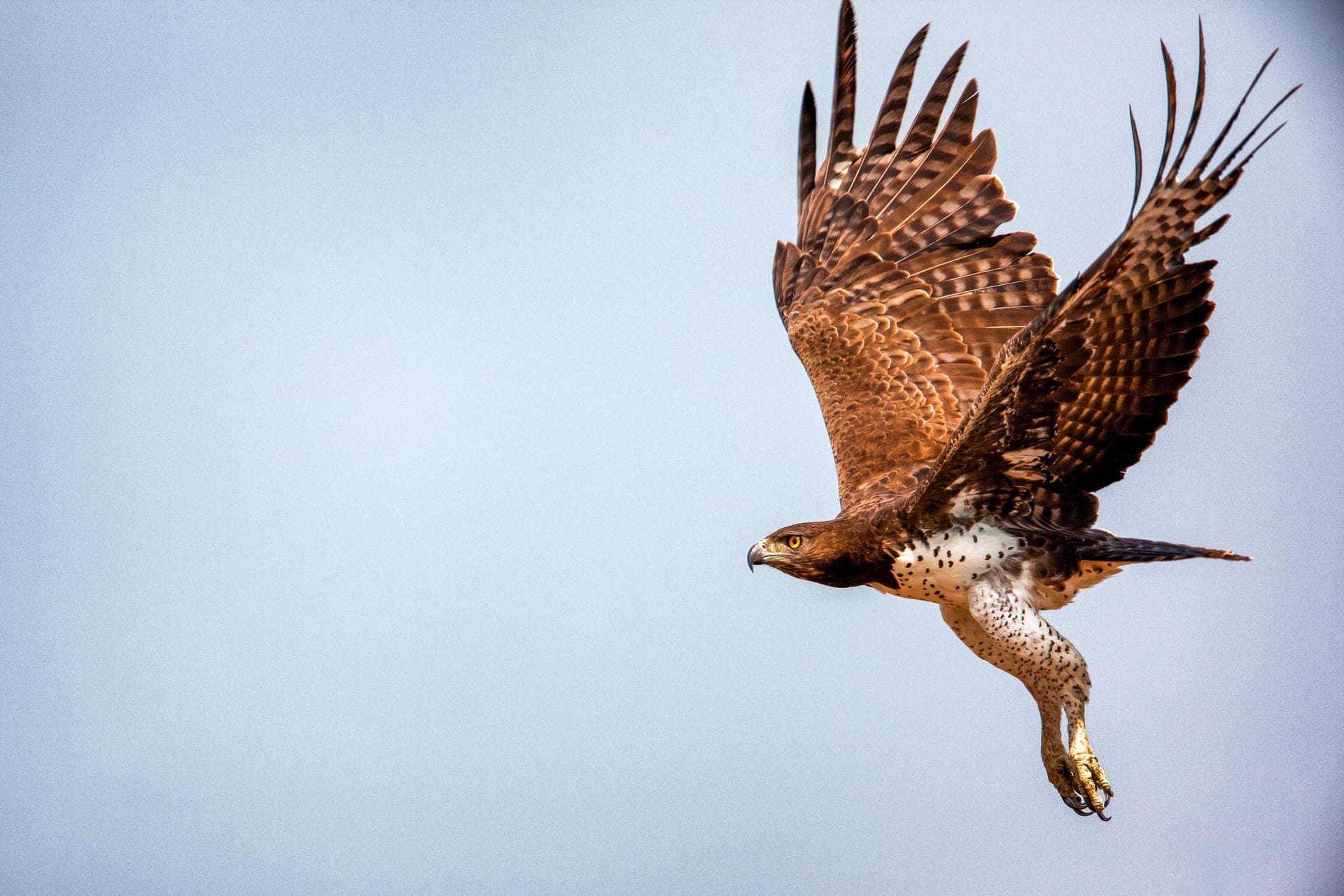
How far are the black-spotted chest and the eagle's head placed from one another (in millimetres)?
86

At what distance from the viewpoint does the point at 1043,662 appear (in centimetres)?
418

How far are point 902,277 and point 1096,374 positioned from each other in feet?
4.21

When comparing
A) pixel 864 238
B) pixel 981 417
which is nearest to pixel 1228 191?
pixel 981 417

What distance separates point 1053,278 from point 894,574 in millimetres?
1421

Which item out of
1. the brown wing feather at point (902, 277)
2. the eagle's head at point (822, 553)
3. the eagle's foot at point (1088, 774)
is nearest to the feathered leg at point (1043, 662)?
the eagle's foot at point (1088, 774)

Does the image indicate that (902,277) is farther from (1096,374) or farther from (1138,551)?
(1138,551)

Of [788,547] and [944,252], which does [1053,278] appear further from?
[788,547]

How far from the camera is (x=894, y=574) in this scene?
4.29 m

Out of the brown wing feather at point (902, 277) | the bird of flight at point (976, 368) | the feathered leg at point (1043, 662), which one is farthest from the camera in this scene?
the brown wing feather at point (902, 277)

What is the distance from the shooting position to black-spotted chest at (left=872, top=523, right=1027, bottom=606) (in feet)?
13.8

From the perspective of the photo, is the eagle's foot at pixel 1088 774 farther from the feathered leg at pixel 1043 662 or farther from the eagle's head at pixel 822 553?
the eagle's head at pixel 822 553

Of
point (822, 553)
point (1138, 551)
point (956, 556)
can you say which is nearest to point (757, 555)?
point (822, 553)

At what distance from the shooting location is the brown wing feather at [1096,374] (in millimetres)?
3570

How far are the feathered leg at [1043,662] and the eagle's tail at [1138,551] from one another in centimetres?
26
